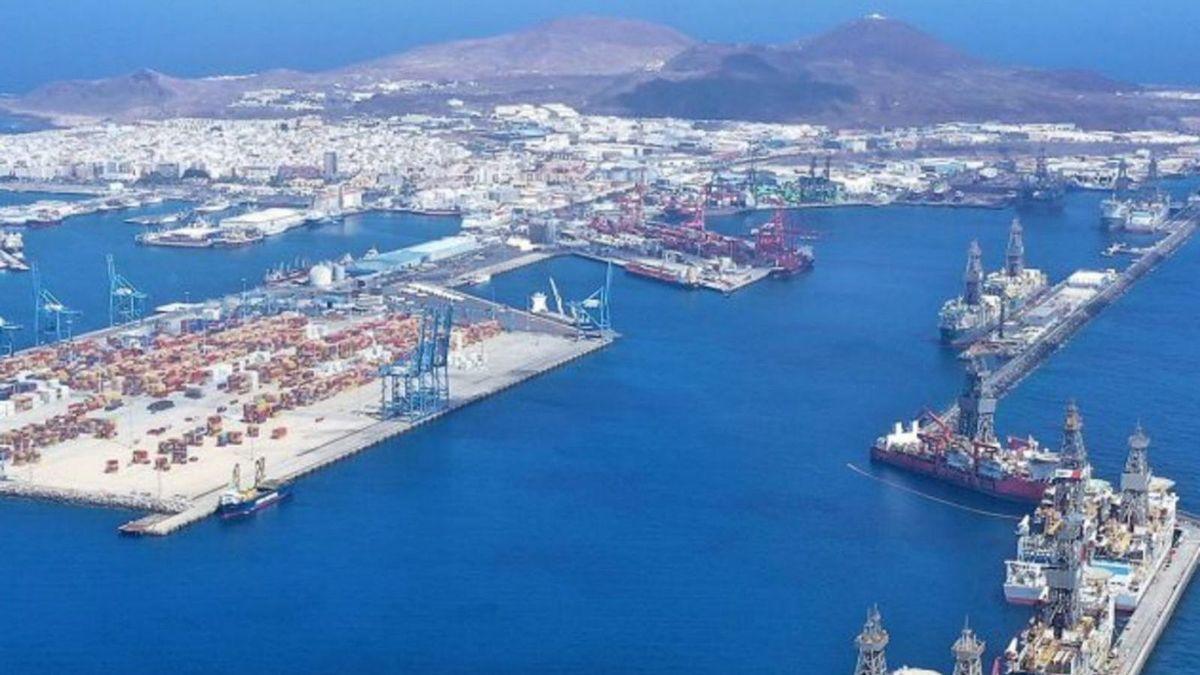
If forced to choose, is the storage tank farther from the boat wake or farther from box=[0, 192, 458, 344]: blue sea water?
the boat wake

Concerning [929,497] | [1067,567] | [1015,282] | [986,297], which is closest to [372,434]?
[929,497]

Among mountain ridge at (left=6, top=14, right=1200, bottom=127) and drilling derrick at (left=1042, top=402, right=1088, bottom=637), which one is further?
mountain ridge at (left=6, top=14, right=1200, bottom=127)

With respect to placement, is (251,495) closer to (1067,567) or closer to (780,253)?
A: (1067,567)

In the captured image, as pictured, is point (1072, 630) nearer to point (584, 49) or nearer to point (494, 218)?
point (494, 218)

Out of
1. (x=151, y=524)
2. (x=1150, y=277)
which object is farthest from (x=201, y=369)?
(x=1150, y=277)

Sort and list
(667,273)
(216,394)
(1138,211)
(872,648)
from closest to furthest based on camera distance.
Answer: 1. (872,648)
2. (216,394)
3. (667,273)
4. (1138,211)

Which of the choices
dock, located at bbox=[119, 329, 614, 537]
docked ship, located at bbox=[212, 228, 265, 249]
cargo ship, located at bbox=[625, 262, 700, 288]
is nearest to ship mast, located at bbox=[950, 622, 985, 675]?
dock, located at bbox=[119, 329, 614, 537]
